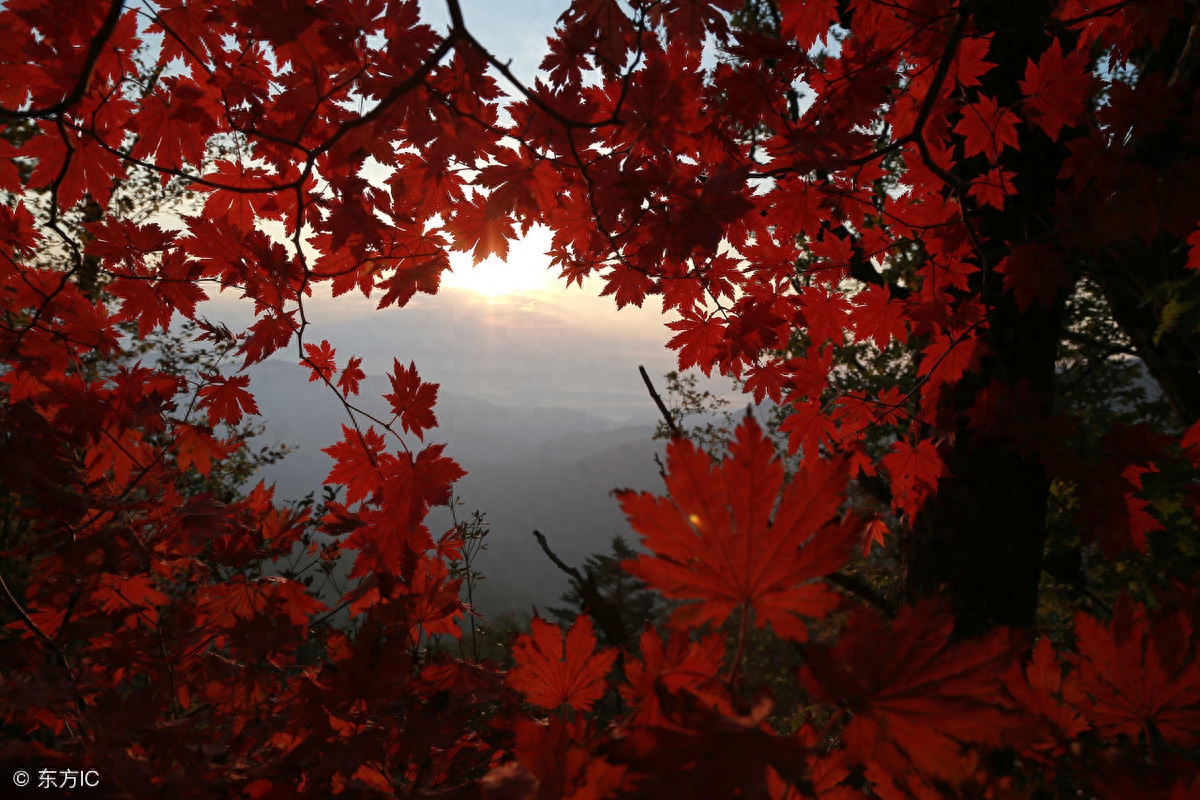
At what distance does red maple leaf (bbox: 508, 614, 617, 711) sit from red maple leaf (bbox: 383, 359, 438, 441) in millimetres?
1253

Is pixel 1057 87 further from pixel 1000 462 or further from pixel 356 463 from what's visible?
pixel 356 463

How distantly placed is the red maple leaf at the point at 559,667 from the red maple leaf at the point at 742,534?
60cm

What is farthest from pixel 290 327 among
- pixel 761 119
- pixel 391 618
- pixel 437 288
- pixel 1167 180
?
pixel 1167 180

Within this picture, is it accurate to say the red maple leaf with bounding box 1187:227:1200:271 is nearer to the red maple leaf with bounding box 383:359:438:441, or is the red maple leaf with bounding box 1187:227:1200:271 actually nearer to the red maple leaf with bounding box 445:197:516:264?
the red maple leaf with bounding box 445:197:516:264

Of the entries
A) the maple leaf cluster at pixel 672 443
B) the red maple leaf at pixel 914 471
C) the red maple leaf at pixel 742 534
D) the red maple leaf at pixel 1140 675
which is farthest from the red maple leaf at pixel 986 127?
the red maple leaf at pixel 742 534

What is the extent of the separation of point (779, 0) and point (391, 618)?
3.00 m

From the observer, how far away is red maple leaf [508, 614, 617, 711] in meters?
1.28

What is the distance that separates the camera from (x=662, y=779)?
65 centimetres

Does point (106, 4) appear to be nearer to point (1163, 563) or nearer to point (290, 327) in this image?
point (290, 327)

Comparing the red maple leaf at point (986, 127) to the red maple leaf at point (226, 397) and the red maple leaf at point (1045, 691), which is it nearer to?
the red maple leaf at point (1045, 691)

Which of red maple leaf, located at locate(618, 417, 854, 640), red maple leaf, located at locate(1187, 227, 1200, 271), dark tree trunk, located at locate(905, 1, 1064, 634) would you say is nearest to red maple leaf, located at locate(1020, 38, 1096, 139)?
dark tree trunk, located at locate(905, 1, 1064, 634)

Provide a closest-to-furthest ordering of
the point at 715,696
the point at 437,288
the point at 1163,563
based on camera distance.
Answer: the point at 715,696
the point at 437,288
the point at 1163,563

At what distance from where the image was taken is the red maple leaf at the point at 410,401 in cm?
232

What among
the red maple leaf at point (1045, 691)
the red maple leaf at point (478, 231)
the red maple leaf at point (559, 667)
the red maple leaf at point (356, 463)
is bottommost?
the red maple leaf at point (559, 667)
